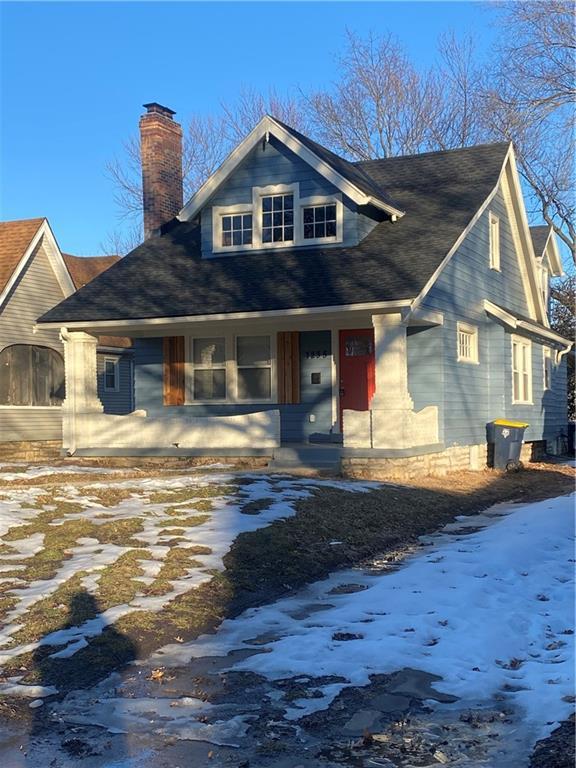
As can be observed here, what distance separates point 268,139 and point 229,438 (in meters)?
6.33

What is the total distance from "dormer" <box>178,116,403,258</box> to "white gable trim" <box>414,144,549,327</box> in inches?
93.3

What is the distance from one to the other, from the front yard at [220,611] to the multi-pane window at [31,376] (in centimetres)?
1091

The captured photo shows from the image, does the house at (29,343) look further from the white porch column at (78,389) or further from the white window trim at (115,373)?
the white porch column at (78,389)

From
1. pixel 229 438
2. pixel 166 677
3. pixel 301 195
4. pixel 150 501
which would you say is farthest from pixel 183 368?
pixel 166 677

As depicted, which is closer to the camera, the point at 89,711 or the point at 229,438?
the point at 89,711

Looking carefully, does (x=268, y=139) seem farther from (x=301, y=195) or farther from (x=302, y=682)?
(x=302, y=682)

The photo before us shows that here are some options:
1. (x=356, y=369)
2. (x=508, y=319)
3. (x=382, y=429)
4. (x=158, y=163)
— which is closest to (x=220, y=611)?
(x=382, y=429)

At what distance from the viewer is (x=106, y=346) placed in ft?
89.4

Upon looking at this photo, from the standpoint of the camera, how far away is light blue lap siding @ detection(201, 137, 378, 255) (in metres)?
17.8

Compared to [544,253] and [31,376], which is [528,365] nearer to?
[544,253]

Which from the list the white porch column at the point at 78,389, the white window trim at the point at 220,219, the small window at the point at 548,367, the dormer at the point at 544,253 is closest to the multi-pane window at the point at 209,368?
the white window trim at the point at 220,219

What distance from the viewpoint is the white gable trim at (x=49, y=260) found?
882 inches

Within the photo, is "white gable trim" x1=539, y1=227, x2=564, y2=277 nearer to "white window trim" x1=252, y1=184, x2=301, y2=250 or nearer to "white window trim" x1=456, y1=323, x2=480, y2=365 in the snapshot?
"white window trim" x1=456, y1=323, x2=480, y2=365

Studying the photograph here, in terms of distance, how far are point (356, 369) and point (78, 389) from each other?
5692mm
